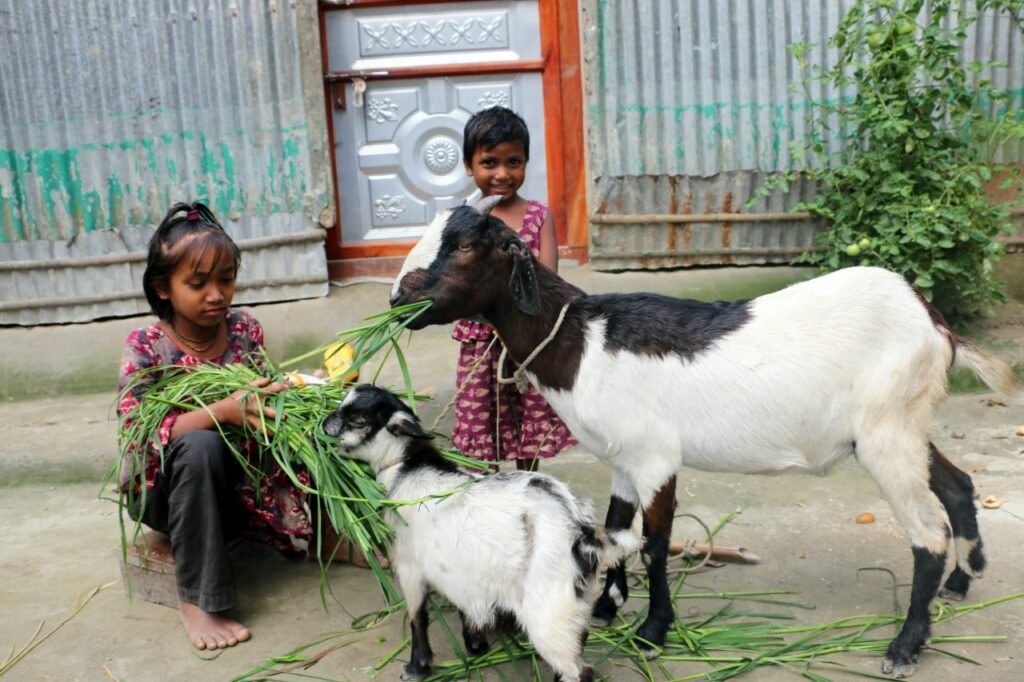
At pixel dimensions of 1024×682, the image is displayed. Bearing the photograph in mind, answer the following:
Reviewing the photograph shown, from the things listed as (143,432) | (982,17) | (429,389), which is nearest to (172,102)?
(429,389)

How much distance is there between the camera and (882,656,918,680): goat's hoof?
9.98ft

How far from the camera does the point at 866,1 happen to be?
573 centimetres

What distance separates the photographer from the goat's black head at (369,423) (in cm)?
314

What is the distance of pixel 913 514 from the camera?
3.15m

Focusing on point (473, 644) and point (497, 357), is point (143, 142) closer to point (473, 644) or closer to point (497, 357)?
point (497, 357)

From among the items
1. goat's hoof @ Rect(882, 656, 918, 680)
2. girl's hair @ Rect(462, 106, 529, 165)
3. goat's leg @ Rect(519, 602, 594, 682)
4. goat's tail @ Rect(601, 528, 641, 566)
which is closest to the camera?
goat's leg @ Rect(519, 602, 594, 682)

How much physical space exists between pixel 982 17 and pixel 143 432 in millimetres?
5634

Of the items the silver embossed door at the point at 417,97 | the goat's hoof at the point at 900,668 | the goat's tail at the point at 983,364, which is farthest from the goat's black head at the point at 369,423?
the silver embossed door at the point at 417,97

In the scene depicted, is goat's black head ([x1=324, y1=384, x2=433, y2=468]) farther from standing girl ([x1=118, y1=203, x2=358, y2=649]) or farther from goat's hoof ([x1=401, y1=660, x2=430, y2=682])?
goat's hoof ([x1=401, y1=660, x2=430, y2=682])

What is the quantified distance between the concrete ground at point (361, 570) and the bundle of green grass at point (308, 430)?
0.39m

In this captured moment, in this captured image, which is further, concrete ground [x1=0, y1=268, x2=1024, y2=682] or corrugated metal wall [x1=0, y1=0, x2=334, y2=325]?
corrugated metal wall [x1=0, y1=0, x2=334, y2=325]

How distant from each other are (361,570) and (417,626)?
38.1 inches

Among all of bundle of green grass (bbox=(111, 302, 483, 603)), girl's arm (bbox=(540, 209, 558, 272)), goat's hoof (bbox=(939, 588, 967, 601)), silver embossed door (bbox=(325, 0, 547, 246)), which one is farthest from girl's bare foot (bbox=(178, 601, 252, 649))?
silver embossed door (bbox=(325, 0, 547, 246))

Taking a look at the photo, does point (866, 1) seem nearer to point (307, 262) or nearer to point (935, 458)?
point (935, 458)
